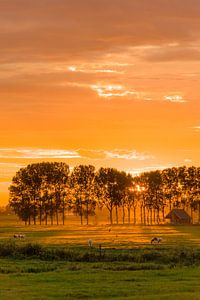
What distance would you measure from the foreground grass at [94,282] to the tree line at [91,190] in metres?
129

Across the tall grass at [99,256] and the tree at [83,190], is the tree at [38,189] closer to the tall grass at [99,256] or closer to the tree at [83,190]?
the tree at [83,190]

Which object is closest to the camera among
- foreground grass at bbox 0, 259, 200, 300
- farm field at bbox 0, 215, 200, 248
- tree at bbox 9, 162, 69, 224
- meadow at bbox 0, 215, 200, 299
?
foreground grass at bbox 0, 259, 200, 300

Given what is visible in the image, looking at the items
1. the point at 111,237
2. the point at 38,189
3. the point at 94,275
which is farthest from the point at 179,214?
the point at 94,275

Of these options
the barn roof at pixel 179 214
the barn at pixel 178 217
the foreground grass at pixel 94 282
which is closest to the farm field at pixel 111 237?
the foreground grass at pixel 94 282

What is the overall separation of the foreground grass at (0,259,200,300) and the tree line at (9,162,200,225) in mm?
128634

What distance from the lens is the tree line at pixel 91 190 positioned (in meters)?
179

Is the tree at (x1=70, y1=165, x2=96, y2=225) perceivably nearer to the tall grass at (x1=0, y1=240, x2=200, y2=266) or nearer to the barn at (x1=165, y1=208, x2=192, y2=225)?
the barn at (x1=165, y1=208, x2=192, y2=225)

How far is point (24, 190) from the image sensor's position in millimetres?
179750

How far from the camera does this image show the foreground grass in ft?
107

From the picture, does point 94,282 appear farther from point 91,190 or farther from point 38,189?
point 91,190

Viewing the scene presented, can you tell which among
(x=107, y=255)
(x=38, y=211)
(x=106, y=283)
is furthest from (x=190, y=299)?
(x=38, y=211)

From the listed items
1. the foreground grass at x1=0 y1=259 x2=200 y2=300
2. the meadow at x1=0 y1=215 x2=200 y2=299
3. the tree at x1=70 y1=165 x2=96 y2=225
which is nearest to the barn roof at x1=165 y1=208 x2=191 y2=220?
the tree at x1=70 y1=165 x2=96 y2=225

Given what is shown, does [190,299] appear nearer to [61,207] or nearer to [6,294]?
[6,294]

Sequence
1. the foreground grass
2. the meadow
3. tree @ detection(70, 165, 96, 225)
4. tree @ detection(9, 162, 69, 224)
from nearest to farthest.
→ the foreground grass → the meadow → tree @ detection(9, 162, 69, 224) → tree @ detection(70, 165, 96, 225)
